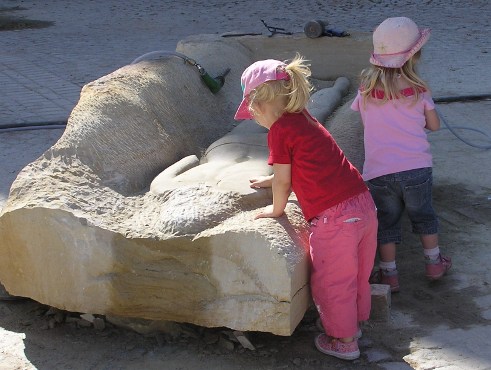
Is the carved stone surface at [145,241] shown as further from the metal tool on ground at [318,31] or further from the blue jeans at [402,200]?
the metal tool on ground at [318,31]

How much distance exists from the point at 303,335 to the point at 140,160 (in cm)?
110

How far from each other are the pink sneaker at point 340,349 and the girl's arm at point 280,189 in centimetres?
50

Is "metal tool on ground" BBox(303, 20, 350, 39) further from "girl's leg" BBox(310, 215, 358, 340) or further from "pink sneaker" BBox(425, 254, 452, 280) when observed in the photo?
"girl's leg" BBox(310, 215, 358, 340)

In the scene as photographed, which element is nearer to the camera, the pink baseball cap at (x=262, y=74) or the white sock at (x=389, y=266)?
the pink baseball cap at (x=262, y=74)

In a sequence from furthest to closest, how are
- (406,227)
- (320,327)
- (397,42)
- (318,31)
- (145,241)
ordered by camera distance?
(318,31) < (406,227) < (397,42) < (320,327) < (145,241)

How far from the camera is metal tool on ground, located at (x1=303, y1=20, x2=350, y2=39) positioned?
5.68 metres

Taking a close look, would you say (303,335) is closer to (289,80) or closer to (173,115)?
(289,80)

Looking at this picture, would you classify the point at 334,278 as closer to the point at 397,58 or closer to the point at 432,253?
the point at 432,253

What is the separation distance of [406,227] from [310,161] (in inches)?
60.3

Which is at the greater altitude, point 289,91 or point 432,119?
point 289,91

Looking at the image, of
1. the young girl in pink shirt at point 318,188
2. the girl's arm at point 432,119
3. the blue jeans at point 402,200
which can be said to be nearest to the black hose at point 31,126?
the blue jeans at point 402,200

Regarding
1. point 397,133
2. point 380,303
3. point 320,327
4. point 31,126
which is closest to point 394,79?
point 397,133

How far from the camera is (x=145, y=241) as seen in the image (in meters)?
3.16

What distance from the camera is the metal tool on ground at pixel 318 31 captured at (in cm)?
568
